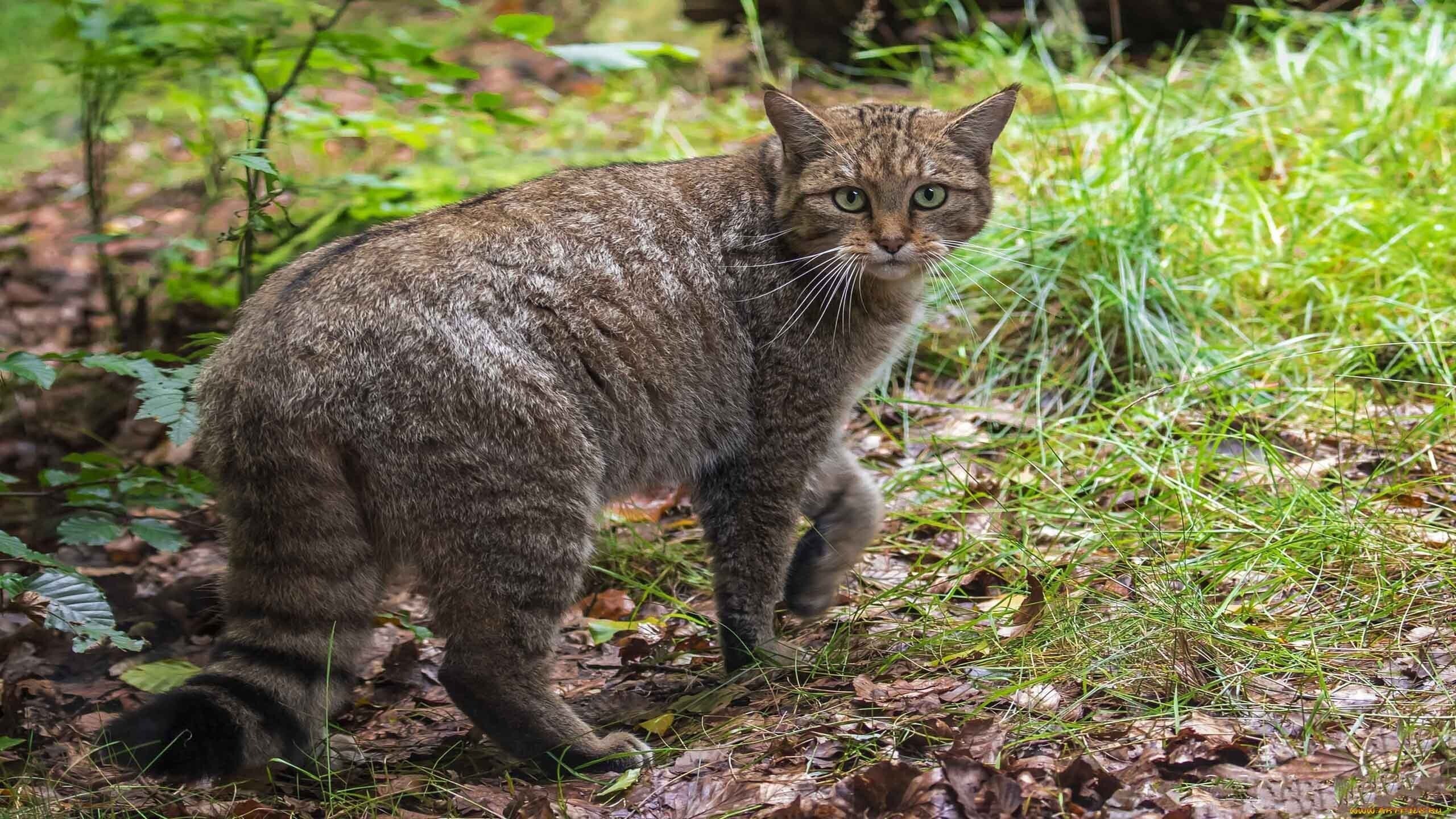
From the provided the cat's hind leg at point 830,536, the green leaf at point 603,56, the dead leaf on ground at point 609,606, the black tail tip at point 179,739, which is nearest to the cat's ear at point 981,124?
the cat's hind leg at point 830,536

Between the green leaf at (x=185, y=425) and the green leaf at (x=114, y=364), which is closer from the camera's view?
the green leaf at (x=185, y=425)

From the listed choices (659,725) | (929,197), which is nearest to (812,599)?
(659,725)

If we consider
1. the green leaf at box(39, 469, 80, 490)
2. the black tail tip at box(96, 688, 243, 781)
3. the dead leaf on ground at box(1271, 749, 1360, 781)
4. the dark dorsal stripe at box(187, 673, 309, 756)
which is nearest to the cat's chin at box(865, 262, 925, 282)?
the dead leaf on ground at box(1271, 749, 1360, 781)

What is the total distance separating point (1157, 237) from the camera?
533 cm

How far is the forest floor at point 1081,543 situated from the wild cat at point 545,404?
0.87 feet

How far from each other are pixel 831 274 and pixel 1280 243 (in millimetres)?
2689

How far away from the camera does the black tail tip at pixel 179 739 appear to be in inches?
113

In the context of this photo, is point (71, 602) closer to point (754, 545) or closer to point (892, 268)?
point (754, 545)

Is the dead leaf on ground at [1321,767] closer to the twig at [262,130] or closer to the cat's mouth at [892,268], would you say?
the cat's mouth at [892,268]

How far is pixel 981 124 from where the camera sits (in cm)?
387

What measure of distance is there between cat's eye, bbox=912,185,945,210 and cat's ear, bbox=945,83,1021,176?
0.60 feet

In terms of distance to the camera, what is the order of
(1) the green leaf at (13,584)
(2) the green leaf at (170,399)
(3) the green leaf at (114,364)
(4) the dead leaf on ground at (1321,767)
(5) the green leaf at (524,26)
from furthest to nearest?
(5) the green leaf at (524,26)
(3) the green leaf at (114,364)
(2) the green leaf at (170,399)
(1) the green leaf at (13,584)
(4) the dead leaf on ground at (1321,767)

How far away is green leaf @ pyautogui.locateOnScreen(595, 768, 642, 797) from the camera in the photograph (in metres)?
3.21

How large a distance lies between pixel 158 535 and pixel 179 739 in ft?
3.18
